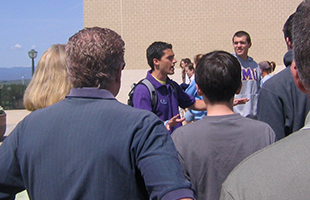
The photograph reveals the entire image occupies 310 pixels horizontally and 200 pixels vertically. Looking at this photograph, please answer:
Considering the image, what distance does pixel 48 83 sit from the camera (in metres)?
2.65

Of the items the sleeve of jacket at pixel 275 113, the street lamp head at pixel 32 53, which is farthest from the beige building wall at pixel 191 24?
the sleeve of jacket at pixel 275 113

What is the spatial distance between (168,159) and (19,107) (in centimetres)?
2421

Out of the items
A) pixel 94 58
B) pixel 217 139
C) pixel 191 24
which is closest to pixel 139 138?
pixel 94 58

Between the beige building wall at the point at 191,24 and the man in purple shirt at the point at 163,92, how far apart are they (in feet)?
35.7

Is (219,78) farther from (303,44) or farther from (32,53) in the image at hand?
(32,53)

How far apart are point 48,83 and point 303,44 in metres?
2.00

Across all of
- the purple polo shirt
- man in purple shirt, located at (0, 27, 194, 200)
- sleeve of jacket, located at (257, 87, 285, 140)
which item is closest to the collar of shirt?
man in purple shirt, located at (0, 27, 194, 200)

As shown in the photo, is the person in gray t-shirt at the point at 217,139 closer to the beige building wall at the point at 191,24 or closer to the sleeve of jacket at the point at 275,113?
the sleeve of jacket at the point at 275,113

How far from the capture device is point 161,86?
4.18m

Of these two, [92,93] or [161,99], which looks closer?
[92,93]

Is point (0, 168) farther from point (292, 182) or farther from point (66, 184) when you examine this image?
point (292, 182)

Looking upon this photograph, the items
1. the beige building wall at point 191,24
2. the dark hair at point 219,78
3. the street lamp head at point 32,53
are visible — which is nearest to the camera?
the dark hair at point 219,78

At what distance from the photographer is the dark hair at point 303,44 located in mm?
1046

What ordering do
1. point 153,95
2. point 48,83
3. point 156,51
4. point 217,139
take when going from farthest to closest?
point 156,51 → point 153,95 → point 48,83 → point 217,139
